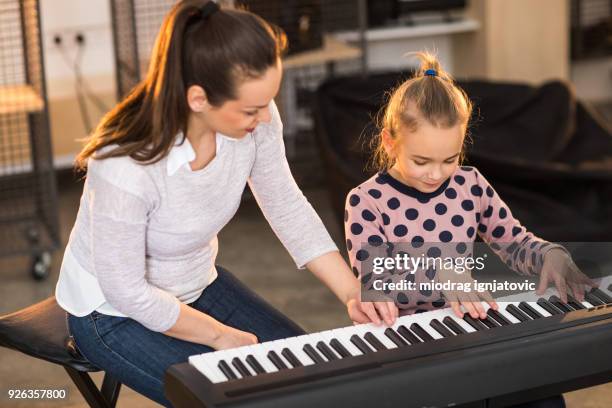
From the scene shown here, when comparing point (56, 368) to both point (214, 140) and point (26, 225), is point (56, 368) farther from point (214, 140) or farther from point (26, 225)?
point (214, 140)

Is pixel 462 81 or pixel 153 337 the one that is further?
pixel 462 81

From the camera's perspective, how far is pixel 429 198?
2053mm

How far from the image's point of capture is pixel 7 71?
4.72 m

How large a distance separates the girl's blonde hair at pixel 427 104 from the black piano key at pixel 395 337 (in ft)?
1.33

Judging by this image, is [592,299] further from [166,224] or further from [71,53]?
[71,53]

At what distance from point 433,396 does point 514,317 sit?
24 cm

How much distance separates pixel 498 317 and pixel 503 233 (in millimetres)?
332

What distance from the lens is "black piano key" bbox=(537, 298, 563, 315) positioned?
1797 mm

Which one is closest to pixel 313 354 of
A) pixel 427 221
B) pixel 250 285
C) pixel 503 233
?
pixel 427 221

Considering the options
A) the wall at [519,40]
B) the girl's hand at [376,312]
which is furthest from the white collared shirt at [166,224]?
the wall at [519,40]

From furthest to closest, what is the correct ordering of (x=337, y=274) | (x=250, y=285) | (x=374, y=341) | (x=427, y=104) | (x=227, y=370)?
(x=250, y=285) → (x=337, y=274) → (x=427, y=104) → (x=374, y=341) → (x=227, y=370)

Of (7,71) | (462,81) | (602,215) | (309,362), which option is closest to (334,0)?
(462,81)

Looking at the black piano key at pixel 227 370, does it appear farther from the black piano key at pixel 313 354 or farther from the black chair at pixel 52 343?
the black chair at pixel 52 343

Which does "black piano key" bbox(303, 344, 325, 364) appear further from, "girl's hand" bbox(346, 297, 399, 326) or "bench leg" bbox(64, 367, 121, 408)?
"bench leg" bbox(64, 367, 121, 408)
